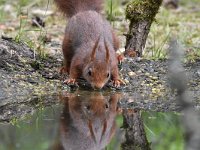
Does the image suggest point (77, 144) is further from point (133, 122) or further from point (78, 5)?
point (78, 5)

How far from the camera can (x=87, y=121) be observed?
308 cm

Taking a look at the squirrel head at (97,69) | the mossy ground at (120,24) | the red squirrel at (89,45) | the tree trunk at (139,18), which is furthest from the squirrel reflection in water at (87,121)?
the mossy ground at (120,24)

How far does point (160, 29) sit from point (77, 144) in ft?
16.1

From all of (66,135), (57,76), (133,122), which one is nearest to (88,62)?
(57,76)

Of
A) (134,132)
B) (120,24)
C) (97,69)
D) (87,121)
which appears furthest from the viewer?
(120,24)

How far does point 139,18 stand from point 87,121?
2.18 metres

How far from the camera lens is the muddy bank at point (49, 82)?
12.4 feet

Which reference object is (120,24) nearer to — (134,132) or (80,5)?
(80,5)

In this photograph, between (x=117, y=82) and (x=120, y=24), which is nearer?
(x=117, y=82)

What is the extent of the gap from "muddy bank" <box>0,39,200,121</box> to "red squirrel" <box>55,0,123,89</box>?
151 mm

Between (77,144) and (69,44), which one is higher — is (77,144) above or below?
below

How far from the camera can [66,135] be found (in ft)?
8.85

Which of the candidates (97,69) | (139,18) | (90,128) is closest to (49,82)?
(97,69)

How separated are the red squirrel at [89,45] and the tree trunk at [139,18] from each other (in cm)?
29
